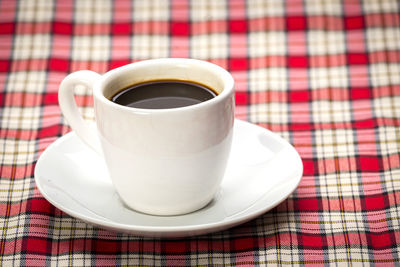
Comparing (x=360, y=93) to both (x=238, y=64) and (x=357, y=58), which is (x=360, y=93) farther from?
(x=238, y=64)

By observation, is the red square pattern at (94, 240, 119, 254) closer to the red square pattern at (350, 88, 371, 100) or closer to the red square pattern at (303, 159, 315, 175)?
the red square pattern at (303, 159, 315, 175)

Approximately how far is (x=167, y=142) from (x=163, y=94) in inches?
5.2

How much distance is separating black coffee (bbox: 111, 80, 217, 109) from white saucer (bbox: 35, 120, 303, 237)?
0.15 meters

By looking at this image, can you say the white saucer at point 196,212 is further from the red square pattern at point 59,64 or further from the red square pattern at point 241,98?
the red square pattern at point 59,64

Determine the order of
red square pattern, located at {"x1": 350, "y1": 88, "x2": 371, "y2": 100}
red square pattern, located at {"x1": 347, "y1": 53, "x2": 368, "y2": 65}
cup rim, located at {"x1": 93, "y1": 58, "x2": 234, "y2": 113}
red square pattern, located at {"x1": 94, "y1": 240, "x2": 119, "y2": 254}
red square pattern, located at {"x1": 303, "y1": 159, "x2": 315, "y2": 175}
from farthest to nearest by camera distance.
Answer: red square pattern, located at {"x1": 347, "y1": 53, "x2": 368, "y2": 65}
red square pattern, located at {"x1": 350, "y1": 88, "x2": 371, "y2": 100}
red square pattern, located at {"x1": 303, "y1": 159, "x2": 315, "y2": 175}
red square pattern, located at {"x1": 94, "y1": 240, "x2": 119, "y2": 254}
cup rim, located at {"x1": 93, "y1": 58, "x2": 234, "y2": 113}

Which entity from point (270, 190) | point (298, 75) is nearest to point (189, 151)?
point (270, 190)

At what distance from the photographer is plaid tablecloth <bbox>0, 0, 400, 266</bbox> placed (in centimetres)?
88

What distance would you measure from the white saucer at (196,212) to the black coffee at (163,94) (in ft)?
0.50

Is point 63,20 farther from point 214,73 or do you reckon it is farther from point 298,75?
point 214,73

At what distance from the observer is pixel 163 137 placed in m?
0.78

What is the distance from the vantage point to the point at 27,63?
1.50 metres

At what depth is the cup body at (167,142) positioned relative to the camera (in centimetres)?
77

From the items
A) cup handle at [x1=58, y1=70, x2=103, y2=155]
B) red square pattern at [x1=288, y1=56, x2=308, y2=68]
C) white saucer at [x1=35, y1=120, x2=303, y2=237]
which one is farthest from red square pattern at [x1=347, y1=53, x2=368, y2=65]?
cup handle at [x1=58, y1=70, x2=103, y2=155]

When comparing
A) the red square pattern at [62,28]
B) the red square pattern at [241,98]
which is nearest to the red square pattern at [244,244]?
the red square pattern at [241,98]
